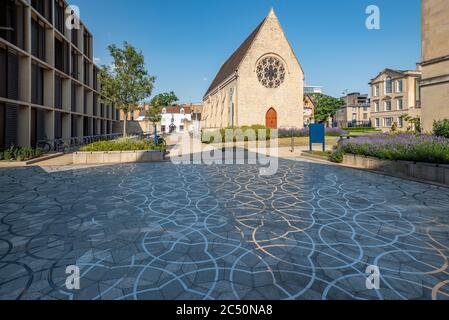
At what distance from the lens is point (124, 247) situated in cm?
406

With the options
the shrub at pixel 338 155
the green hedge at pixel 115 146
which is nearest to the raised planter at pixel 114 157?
the green hedge at pixel 115 146

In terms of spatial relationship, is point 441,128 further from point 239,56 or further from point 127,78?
point 239,56

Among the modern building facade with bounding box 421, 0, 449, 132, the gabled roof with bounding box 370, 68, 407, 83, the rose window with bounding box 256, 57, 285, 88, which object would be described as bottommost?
the modern building facade with bounding box 421, 0, 449, 132

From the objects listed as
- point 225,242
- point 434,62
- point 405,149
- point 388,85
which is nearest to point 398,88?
point 388,85

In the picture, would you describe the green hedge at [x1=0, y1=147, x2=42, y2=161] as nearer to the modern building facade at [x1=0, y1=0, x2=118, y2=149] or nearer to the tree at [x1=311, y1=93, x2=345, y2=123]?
the modern building facade at [x1=0, y1=0, x2=118, y2=149]

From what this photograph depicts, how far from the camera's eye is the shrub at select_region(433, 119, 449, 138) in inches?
574

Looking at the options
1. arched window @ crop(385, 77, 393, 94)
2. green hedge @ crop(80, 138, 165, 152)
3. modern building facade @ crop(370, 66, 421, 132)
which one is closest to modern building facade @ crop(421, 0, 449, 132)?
green hedge @ crop(80, 138, 165, 152)

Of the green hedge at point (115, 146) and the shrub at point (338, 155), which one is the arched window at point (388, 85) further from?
the green hedge at point (115, 146)

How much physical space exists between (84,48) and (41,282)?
36.1 meters

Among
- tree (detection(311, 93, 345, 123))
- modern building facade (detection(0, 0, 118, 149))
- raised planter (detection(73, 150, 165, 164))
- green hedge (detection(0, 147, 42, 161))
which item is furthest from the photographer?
tree (detection(311, 93, 345, 123))

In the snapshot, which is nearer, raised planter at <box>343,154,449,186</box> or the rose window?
raised planter at <box>343,154,449,186</box>

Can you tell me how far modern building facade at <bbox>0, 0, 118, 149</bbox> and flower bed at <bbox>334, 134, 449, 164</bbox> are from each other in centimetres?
1639
